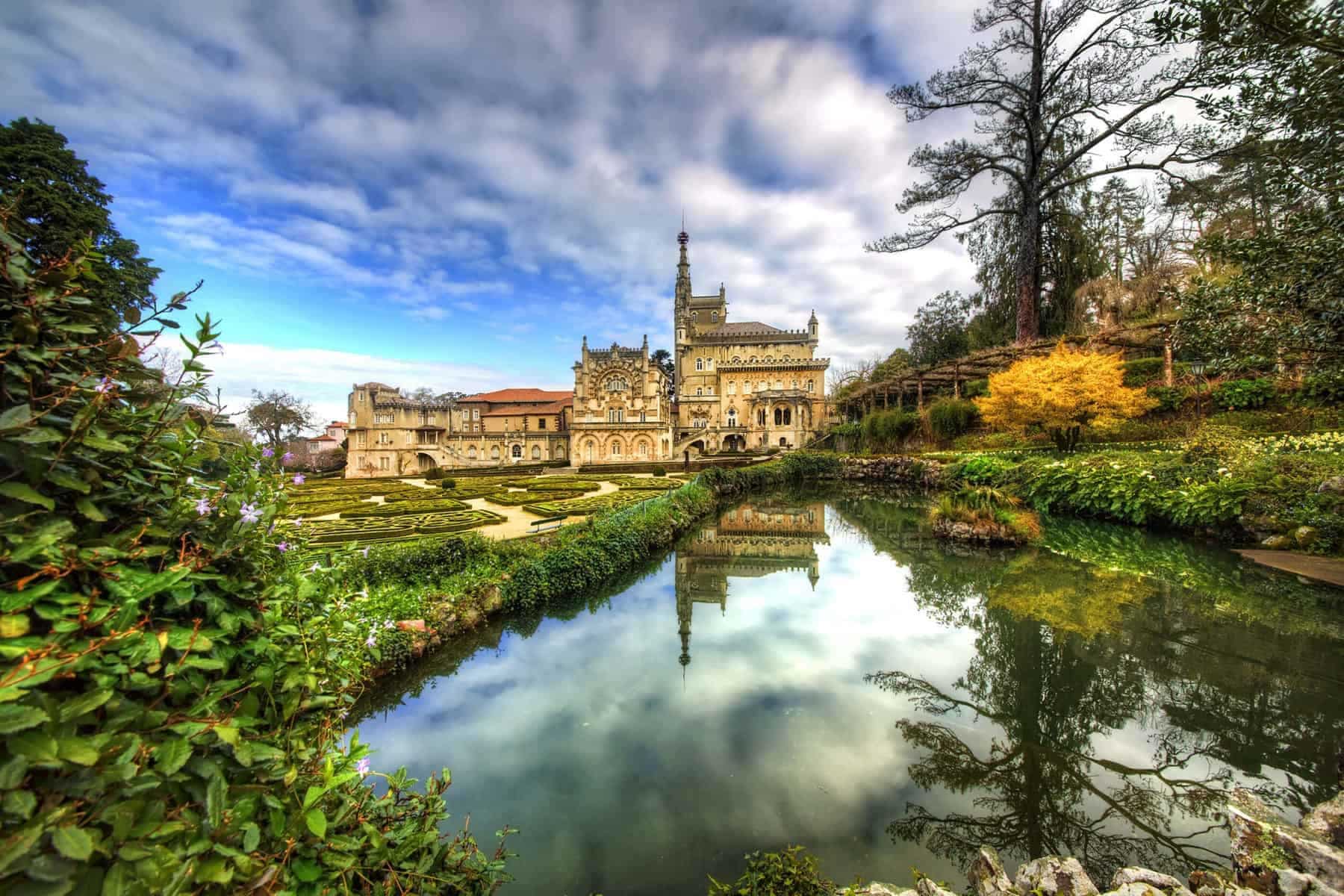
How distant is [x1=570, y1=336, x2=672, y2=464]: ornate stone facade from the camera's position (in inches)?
1492

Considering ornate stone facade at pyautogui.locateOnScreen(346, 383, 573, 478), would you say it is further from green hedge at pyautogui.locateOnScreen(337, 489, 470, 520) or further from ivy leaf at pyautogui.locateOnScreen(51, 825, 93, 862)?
ivy leaf at pyautogui.locateOnScreen(51, 825, 93, 862)

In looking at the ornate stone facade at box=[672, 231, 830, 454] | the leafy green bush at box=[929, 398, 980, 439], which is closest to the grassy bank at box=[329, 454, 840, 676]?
the leafy green bush at box=[929, 398, 980, 439]

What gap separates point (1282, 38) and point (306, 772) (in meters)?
8.51

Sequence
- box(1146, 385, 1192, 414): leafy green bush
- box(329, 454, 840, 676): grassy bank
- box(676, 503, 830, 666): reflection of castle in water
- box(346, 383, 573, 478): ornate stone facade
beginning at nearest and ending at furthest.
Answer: box(329, 454, 840, 676): grassy bank < box(676, 503, 830, 666): reflection of castle in water < box(1146, 385, 1192, 414): leafy green bush < box(346, 383, 573, 478): ornate stone facade

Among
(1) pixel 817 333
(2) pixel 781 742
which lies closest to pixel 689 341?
(1) pixel 817 333

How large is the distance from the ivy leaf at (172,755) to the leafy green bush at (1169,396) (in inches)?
989

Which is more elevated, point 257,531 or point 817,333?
point 817,333

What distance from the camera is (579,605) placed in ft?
27.2

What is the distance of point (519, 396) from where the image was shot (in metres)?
47.7

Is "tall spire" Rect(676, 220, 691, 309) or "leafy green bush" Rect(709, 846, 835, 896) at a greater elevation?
"tall spire" Rect(676, 220, 691, 309)

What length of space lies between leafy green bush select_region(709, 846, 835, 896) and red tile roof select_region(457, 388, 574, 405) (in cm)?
4522

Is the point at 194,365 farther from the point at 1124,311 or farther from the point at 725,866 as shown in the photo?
the point at 1124,311

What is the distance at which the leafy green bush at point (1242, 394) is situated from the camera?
51.3 ft

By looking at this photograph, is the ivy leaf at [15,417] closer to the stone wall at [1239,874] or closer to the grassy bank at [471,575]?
the grassy bank at [471,575]
